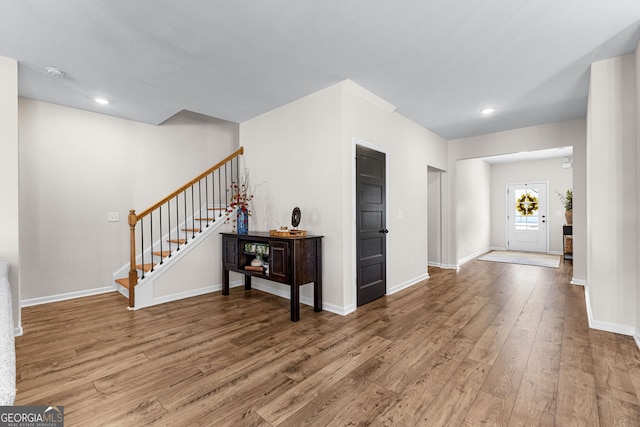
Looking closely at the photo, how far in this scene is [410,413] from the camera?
1655 millimetres

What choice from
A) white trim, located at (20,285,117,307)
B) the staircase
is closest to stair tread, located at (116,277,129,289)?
the staircase

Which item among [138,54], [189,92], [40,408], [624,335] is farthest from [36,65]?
[624,335]

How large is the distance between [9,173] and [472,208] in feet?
27.5

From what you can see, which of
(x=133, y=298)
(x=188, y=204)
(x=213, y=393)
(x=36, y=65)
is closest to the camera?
(x=213, y=393)

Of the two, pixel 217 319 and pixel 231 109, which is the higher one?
pixel 231 109

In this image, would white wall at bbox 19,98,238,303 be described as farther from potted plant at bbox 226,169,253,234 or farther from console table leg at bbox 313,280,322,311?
console table leg at bbox 313,280,322,311

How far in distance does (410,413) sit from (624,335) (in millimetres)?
2508

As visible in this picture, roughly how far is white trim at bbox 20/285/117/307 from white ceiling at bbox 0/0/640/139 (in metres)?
2.52

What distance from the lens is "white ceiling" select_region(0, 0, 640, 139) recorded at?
2.08m

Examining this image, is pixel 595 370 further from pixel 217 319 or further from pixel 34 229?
pixel 34 229

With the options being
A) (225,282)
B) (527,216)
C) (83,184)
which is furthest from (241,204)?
(527,216)

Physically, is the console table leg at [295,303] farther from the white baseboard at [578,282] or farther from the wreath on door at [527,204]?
the wreath on door at [527,204]

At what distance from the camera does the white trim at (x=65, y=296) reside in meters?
3.61

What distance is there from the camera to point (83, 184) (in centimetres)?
403
